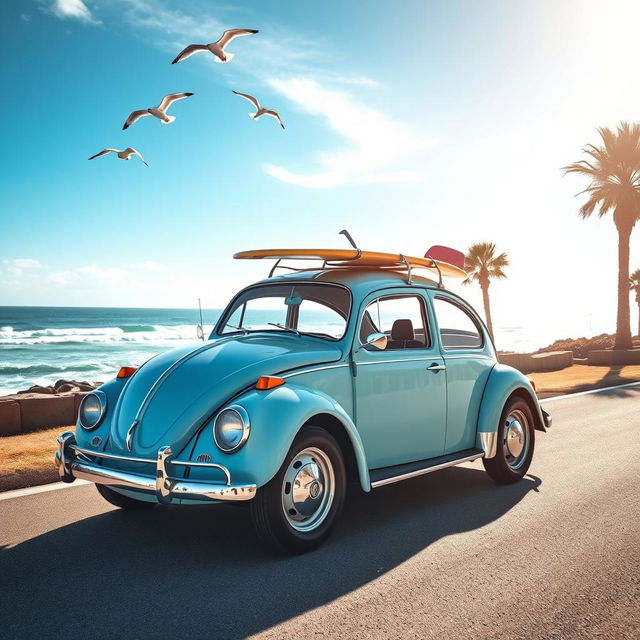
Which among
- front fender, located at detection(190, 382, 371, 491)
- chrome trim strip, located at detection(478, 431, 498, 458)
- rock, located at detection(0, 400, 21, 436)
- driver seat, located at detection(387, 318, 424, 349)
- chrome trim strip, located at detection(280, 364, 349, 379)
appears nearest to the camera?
front fender, located at detection(190, 382, 371, 491)

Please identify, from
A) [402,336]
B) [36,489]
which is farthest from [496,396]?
[36,489]

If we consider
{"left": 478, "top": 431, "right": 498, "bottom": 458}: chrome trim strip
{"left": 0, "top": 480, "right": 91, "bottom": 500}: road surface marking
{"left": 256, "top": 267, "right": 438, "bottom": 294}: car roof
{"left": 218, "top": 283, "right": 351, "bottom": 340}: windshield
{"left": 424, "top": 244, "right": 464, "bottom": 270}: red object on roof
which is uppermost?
{"left": 424, "top": 244, "right": 464, "bottom": 270}: red object on roof

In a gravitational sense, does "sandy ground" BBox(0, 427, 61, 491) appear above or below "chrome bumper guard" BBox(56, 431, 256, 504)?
below

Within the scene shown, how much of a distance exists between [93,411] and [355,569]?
7.31 ft

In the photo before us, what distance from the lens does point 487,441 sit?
19.6 feet

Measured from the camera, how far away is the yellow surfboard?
535 cm

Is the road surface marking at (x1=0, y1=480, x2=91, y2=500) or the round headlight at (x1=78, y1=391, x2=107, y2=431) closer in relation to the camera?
the round headlight at (x1=78, y1=391, x2=107, y2=431)

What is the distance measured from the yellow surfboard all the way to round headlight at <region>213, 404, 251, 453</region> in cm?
171

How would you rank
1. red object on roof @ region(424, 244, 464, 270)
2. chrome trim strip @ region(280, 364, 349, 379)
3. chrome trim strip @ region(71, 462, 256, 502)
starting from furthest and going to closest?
red object on roof @ region(424, 244, 464, 270) → chrome trim strip @ region(280, 364, 349, 379) → chrome trim strip @ region(71, 462, 256, 502)

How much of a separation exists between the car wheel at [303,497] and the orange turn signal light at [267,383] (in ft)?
1.18

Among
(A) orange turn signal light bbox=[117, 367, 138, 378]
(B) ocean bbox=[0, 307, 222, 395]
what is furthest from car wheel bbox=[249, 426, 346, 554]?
(B) ocean bbox=[0, 307, 222, 395]

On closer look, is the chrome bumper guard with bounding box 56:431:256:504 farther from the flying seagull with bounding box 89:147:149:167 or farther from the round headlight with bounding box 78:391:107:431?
the flying seagull with bounding box 89:147:149:167

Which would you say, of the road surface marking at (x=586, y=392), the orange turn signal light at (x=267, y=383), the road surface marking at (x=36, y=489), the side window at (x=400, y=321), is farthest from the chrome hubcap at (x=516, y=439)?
the road surface marking at (x=586, y=392)

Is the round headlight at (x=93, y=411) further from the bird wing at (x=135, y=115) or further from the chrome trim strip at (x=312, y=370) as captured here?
the bird wing at (x=135, y=115)
